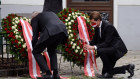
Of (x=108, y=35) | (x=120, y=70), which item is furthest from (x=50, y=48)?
(x=120, y=70)

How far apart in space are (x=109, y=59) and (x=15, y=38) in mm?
1966

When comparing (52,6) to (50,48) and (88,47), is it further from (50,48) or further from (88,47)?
(50,48)

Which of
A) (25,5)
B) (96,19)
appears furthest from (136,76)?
(25,5)

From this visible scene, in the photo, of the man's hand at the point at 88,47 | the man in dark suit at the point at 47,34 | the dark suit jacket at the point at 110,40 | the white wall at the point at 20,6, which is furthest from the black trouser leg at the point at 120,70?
the white wall at the point at 20,6

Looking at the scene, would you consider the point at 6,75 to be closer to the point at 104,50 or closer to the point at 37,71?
the point at 37,71

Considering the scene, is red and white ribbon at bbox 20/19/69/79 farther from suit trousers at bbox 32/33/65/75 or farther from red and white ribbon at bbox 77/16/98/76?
red and white ribbon at bbox 77/16/98/76

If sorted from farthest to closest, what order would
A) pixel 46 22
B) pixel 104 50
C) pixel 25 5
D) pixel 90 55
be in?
pixel 25 5 < pixel 90 55 < pixel 104 50 < pixel 46 22

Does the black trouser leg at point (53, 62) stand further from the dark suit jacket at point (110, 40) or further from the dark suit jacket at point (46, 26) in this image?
the dark suit jacket at point (110, 40)

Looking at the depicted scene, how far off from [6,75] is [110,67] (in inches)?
84.0

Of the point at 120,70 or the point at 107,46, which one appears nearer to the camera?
the point at 107,46

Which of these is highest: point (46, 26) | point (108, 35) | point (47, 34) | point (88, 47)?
point (46, 26)

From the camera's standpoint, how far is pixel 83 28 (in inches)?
331

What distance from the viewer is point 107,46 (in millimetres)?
7824

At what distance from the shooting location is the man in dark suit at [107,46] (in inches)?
305
